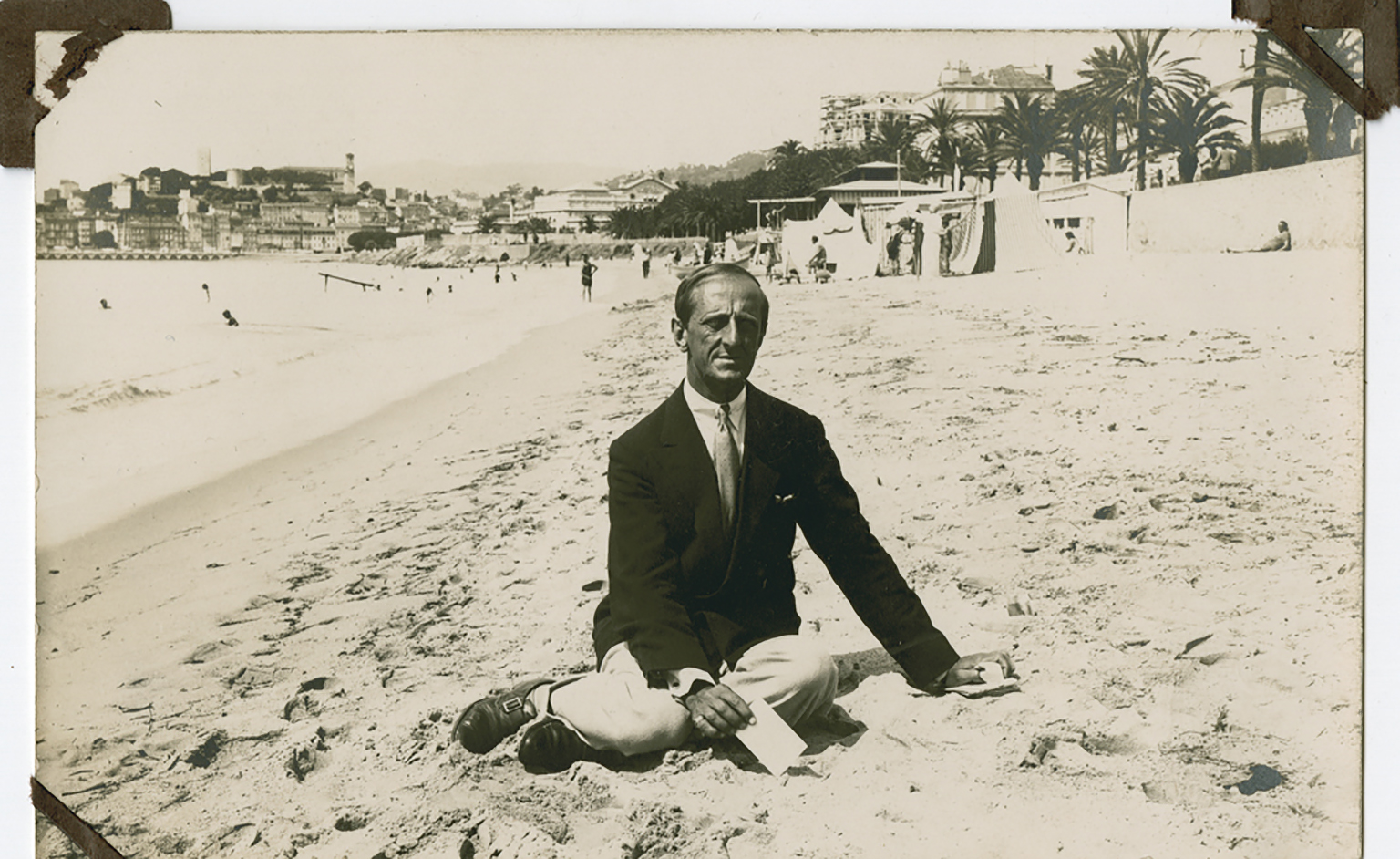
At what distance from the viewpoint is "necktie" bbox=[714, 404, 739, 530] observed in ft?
12.4

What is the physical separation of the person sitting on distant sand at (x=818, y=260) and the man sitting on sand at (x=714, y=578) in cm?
31

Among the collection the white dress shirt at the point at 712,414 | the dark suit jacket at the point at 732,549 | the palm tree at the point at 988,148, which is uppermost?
the palm tree at the point at 988,148

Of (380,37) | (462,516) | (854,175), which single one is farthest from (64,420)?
(854,175)

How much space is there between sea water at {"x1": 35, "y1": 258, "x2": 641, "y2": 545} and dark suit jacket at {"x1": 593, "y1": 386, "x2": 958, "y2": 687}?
90cm

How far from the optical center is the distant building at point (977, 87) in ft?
13.1

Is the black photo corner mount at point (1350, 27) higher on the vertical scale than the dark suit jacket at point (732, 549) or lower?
higher

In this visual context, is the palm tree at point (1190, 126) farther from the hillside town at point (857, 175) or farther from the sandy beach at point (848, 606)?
the sandy beach at point (848, 606)

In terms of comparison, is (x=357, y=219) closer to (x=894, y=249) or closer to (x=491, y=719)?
(x=491, y=719)

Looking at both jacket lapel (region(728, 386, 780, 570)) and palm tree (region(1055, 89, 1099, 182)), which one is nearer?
jacket lapel (region(728, 386, 780, 570))

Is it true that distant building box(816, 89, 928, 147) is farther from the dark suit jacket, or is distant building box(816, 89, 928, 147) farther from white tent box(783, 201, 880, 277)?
the dark suit jacket

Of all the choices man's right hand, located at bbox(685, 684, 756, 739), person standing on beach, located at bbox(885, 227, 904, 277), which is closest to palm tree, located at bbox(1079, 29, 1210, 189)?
person standing on beach, located at bbox(885, 227, 904, 277)

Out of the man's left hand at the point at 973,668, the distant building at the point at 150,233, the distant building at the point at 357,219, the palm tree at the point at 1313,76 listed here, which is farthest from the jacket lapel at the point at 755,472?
the palm tree at the point at 1313,76

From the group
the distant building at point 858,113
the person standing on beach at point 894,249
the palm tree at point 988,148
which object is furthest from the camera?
the person standing on beach at point 894,249

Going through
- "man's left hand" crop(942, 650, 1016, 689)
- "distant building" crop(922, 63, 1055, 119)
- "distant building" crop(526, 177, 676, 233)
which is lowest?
"man's left hand" crop(942, 650, 1016, 689)
